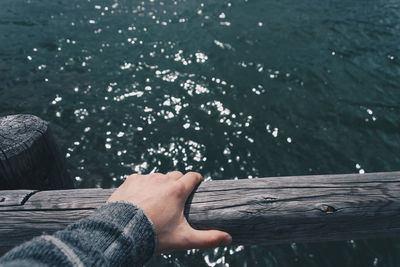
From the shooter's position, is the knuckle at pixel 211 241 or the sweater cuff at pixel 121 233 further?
the knuckle at pixel 211 241

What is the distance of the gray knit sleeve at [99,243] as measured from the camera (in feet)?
2.90

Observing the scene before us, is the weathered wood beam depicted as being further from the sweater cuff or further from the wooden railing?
the sweater cuff

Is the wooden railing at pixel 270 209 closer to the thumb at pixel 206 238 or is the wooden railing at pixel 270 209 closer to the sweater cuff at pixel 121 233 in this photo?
the thumb at pixel 206 238

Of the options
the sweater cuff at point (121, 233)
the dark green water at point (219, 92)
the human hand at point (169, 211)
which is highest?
the sweater cuff at point (121, 233)

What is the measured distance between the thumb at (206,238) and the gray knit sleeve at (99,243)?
0.26 metres

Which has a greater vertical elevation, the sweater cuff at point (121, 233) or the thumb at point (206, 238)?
the sweater cuff at point (121, 233)

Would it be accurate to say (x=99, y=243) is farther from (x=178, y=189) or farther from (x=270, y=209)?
(x=270, y=209)

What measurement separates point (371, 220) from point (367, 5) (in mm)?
13286

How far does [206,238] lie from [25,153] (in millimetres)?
1625

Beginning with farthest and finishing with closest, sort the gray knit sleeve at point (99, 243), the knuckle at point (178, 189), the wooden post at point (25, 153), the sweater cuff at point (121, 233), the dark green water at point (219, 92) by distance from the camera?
the dark green water at point (219, 92), the wooden post at point (25, 153), the knuckle at point (178, 189), the sweater cuff at point (121, 233), the gray knit sleeve at point (99, 243)

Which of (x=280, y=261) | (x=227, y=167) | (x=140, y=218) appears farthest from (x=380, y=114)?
(x=140, y=218)

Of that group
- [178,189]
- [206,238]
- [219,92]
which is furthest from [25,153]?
[219,92]

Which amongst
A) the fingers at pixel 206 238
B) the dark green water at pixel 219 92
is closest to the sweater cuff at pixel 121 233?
the fingers at pixel 206 238

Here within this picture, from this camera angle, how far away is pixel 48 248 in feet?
2.97
